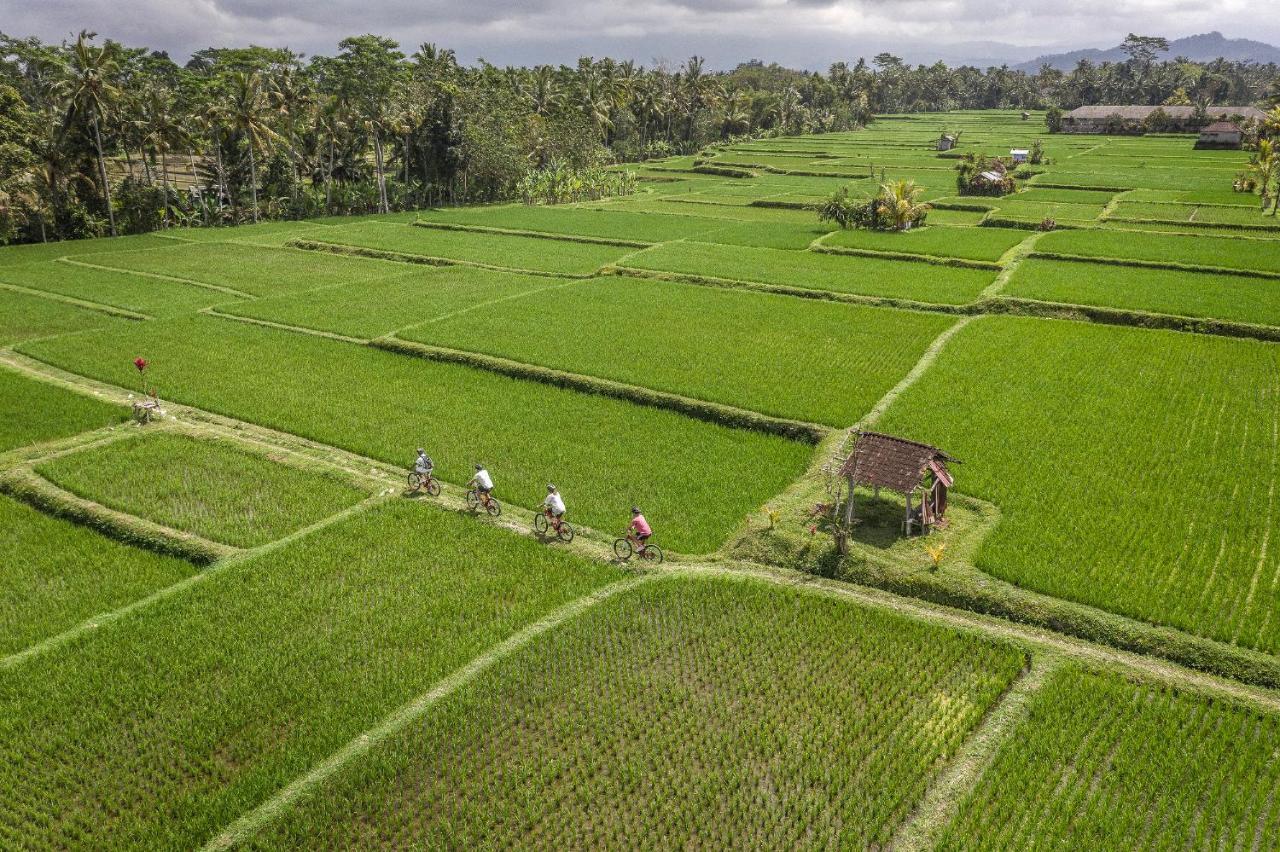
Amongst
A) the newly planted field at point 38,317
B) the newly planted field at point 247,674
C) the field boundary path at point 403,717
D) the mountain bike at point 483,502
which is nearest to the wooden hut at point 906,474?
the field boundary path at point 403,717

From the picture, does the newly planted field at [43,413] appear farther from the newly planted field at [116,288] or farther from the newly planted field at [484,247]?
the newly planted field at [484,247]

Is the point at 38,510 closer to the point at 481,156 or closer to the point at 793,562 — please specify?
the point at 793,562

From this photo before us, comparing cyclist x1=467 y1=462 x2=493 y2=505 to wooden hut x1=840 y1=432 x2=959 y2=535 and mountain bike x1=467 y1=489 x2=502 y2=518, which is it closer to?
mountain bike x1=467 y1=489 x2=502 y2=518

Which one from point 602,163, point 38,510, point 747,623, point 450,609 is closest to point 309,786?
point 450,609

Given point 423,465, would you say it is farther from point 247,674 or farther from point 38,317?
point 38,317

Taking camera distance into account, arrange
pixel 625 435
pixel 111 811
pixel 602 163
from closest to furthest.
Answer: pixel 111 811 → pixel 625 435 → pixel 602 163
